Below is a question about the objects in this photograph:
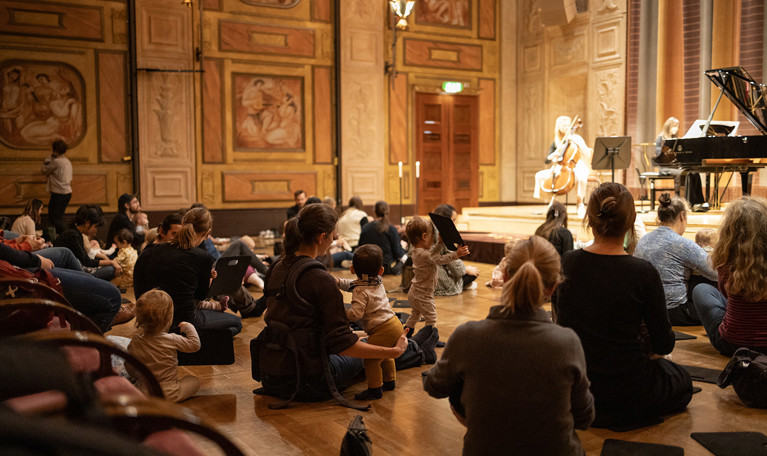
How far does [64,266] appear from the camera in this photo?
5160 millimetres

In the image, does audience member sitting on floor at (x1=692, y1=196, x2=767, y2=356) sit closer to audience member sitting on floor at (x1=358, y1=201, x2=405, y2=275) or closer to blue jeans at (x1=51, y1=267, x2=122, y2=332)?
blue jeans at (x1=51, y1=267, x2=122, y2=332)

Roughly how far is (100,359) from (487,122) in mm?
12823

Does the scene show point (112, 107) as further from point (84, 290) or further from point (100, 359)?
point (100, 359)

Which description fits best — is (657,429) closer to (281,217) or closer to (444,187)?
(281,217)

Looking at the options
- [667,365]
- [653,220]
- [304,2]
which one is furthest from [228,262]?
[304,2]

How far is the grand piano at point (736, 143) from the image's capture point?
8234mm

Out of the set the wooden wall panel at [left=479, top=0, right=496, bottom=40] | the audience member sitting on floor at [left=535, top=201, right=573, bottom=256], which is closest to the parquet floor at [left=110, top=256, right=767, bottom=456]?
the audience member sitting on floor at [left=535, top=201, right=573, bottom=256]

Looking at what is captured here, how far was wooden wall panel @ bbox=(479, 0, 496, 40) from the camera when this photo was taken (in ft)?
45.9

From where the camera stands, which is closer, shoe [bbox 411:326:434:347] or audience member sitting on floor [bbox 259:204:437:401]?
audience member sitting on floor [bbox 259:204:437:401]

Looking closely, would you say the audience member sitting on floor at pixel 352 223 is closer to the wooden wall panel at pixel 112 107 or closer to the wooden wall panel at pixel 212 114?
the wooden wall panel at pixel 212 114

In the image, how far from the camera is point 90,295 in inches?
173

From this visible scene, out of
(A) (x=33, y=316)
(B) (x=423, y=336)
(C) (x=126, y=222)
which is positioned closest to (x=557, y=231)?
(B) (x=423, y=336)

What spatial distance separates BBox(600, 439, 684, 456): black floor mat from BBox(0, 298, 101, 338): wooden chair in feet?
6.55

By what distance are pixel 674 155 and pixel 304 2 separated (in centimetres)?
688
